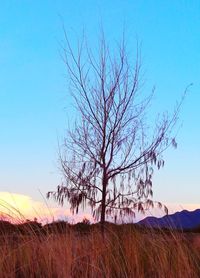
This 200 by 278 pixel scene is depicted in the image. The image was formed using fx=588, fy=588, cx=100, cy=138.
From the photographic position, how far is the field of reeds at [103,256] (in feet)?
22.4

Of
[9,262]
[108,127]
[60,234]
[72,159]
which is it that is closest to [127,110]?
[108,127]

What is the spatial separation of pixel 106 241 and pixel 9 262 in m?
1.28

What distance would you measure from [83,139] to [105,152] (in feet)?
2.44

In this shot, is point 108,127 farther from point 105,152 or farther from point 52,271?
point 52,271

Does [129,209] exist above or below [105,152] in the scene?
below

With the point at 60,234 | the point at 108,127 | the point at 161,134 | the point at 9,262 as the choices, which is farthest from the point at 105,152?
the point at 9,262

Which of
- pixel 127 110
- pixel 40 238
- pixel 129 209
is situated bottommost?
pixel 40 238

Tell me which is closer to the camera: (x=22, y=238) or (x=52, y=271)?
(x=52, y=271)

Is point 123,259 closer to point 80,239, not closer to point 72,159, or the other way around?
point 80,239

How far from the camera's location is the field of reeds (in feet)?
22.4

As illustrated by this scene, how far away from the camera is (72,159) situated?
14562 millimetres

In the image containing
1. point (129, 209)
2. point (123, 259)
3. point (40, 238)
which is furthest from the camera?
point (129, 209)

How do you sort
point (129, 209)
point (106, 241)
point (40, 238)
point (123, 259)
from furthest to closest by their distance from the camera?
point (129, 209) < point (40, 238) < point (106, 241) < point (123, 259)

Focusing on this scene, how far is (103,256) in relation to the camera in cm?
723
